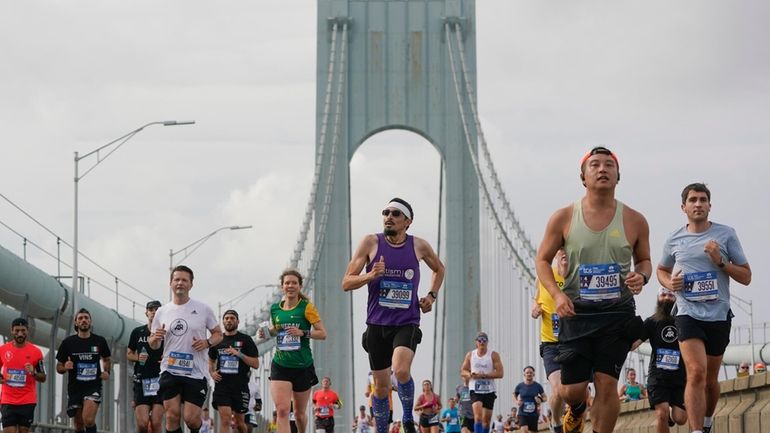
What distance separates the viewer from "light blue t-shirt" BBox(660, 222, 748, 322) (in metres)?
12.0

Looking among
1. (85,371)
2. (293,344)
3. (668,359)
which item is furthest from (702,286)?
(85,371)

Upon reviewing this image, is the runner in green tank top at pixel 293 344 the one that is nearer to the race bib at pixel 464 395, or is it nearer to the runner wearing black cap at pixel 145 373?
the runner wearing black cap at pixel 145 373

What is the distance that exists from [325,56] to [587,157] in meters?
59.9

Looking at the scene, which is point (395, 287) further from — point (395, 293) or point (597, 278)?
point (597, 278)

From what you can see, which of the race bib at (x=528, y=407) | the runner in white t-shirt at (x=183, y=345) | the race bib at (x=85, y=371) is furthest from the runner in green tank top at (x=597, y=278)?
the race bib at (x=528, y=407)

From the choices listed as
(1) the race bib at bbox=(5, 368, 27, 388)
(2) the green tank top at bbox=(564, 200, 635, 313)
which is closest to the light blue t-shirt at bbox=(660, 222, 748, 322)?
(2) the green tank top at bbox=(564, 200, 635, 313)

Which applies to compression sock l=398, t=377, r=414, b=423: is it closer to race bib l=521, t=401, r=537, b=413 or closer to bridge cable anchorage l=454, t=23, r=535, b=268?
race bib l=521, t=401, r=537, b=413

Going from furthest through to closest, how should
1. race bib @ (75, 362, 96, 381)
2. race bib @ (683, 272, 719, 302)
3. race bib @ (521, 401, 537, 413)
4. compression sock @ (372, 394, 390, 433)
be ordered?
1. race bib @ (521, 401, 537, 413)
2. race bib @ (75, 362, 96, 381)
3. compression sock @ (372, 394, 390, 433)
4. race bib @ (683, 272, 719, 302)

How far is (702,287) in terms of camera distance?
12008mm

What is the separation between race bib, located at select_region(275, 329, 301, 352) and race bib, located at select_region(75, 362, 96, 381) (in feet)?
10.2

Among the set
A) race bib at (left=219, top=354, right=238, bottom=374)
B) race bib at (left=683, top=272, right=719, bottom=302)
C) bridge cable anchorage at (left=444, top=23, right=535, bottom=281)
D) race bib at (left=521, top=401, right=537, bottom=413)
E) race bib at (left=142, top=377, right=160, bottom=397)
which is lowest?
race bib at (left=521, top=401, right=537, bottom=413)

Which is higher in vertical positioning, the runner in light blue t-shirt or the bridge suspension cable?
the bridge suspension cable

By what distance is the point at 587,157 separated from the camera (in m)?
10.0

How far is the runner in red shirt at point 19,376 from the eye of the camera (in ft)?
59.0
